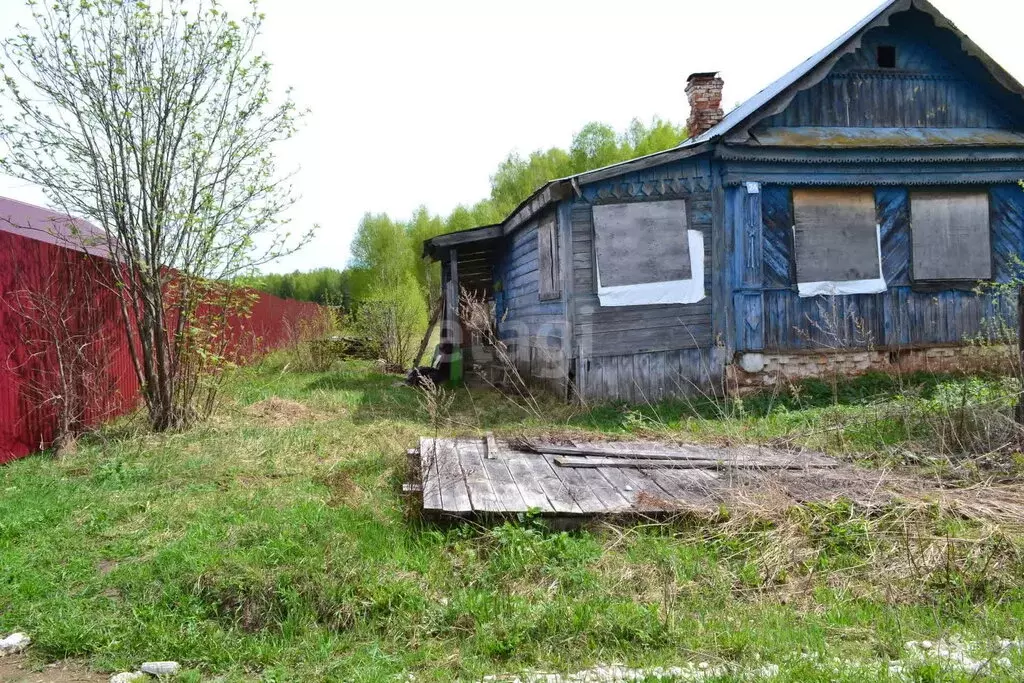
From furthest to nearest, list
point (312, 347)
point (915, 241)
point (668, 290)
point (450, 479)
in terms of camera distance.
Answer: point (312, 347) < point (915, 241) < point (668, 290) < point (450, 479)

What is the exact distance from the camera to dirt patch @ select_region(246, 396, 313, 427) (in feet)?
30.0

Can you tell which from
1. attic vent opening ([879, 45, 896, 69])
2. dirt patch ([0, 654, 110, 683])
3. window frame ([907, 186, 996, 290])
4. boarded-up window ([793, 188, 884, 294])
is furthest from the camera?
attic vent opening ([879, 45, 896, 69])

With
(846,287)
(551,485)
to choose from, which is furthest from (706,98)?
(551,485)

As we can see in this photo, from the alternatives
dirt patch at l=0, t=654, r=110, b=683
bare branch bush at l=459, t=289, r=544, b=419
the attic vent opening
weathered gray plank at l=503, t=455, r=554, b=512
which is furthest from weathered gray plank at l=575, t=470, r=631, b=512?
the attic vent opening

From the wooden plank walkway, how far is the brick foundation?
4097 mm

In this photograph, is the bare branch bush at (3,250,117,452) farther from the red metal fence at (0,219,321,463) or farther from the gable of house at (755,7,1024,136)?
the gable of house at (755,7,1024,136)

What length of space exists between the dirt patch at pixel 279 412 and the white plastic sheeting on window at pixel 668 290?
13.8 ft

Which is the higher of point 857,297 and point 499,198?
point 499,198

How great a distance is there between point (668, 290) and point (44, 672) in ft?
27.7

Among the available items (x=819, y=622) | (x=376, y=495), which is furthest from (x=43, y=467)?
(x=819, y=622)

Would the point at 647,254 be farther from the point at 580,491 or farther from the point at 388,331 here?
the point at 388,331

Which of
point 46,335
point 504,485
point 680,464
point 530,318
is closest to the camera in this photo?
point 504,485

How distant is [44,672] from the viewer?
3.43 m

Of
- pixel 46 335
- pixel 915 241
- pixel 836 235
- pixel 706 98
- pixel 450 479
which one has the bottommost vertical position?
pixel 450 479
